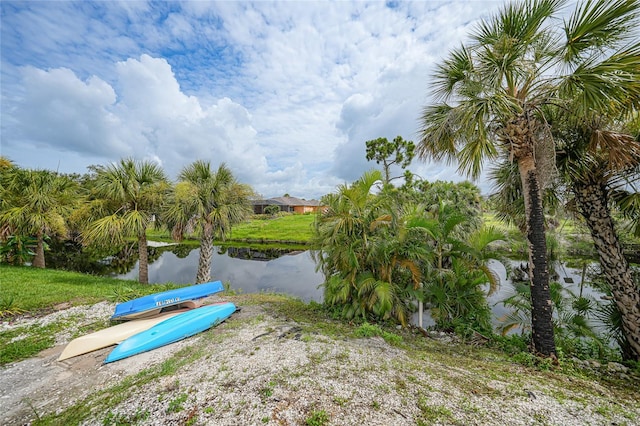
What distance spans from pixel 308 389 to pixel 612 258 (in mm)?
7438

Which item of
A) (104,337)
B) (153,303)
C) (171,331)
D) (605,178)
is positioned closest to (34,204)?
(153,303)

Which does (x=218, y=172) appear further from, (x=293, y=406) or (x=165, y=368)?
(x=293, y=406)

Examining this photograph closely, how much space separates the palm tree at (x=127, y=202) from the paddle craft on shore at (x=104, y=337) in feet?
18.6

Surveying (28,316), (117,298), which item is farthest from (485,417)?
(28,316)

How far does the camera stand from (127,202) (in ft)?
37.7

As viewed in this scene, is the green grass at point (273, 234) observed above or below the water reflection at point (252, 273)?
above

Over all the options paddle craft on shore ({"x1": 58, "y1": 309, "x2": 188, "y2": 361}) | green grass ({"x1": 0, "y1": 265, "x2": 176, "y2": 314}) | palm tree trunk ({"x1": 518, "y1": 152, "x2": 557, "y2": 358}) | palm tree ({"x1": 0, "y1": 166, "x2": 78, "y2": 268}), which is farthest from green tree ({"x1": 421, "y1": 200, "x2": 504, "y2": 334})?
palm tree ({"x1": 0, "y1": 166, "x2": 78, "y2": 268})

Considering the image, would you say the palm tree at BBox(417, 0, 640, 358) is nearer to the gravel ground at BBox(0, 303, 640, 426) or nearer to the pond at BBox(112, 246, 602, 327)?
the gravel ground at BBox(0, 303, 640, 426)

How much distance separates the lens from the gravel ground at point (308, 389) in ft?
10.5

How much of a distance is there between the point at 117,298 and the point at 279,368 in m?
7.75

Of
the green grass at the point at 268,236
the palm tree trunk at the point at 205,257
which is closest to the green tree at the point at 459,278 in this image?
the palm tree trunk at the point at 205,257

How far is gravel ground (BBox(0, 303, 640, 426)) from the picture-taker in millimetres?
3211

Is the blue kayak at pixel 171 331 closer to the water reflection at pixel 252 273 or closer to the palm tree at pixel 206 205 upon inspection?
the palm tree at pixel 206 205

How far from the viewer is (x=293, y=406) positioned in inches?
130
